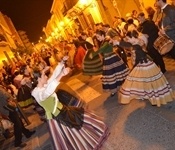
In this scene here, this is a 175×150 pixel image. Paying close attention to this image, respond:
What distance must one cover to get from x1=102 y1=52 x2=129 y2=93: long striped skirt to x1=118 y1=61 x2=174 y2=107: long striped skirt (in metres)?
1.73

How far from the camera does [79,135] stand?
521 centimetres

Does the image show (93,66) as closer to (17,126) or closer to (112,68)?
(112,68)

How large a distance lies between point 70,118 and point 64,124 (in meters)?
0.14

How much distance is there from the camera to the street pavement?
5289 mm

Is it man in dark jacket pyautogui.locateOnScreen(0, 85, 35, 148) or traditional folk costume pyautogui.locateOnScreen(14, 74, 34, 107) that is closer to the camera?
man in dark jacket pyautogui.locateOnScreen(0, 85, 35, 148)

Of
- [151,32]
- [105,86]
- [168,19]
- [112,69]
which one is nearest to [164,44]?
[168,19]

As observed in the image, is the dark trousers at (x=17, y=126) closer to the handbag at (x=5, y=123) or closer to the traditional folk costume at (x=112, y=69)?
the handbag at (x=5, y=123)

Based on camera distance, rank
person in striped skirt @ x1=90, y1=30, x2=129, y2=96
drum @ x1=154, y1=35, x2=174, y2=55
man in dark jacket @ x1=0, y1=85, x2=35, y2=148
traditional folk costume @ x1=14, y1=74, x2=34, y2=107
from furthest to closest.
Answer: traditional folk costume @ x1=14, y1=74, x2=34, y2=107 → person in striped skirt @ x1=90, y1=30, x2=129, y2=96 → man in dark jacket @ x1=0, y1=85, x2=35, y2=148 → drum @ x1=154, y1=35, x2=174, y2=55

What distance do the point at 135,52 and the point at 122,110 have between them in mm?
1394

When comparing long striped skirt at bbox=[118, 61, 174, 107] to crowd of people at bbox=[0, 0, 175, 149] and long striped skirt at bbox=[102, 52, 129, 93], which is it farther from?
long striped skirt at bbox=[102, 52, 129, 93]

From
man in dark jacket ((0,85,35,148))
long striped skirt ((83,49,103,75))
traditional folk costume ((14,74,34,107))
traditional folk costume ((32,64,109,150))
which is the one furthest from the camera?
long striped skirt ((83,49,103,75))

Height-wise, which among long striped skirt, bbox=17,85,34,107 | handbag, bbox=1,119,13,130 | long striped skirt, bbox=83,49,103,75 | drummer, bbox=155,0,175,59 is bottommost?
handbag, bbox=1,119,13,130

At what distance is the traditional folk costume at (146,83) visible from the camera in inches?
249

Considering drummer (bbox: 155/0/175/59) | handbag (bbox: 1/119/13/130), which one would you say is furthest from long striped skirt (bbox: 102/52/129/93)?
handbag (bbox: 1/119/13/130)
